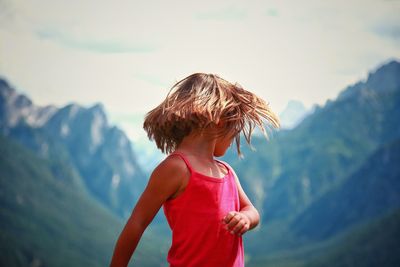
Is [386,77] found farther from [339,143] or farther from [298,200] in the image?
[298,200]

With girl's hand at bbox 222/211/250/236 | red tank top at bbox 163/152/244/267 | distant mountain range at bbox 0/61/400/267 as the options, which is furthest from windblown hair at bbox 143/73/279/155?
distant mountain range at bbox 0/61/400/267

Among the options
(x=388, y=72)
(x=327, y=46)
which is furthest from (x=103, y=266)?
(x=388, y=72)

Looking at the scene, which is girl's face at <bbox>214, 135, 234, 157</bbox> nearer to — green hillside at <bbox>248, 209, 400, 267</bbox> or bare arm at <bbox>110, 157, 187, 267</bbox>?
bare arm at <bbox>110, 157, 187, 267</bbox>

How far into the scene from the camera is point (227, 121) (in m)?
2.93

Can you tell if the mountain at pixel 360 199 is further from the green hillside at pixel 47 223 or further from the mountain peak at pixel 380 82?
the green hillside at pixel 47 223

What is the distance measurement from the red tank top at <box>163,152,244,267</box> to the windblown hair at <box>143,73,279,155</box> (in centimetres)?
19

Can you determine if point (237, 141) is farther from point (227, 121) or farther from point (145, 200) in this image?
point (145, 200)

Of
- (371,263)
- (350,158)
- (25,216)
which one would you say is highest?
(350,158)

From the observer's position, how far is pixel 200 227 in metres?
2.70

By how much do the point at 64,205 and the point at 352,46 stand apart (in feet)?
289

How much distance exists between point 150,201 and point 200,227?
0.27 metres

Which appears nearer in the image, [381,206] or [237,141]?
[237,141]

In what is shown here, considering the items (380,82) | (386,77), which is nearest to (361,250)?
(386,77)

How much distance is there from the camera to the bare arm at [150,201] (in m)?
2.63
